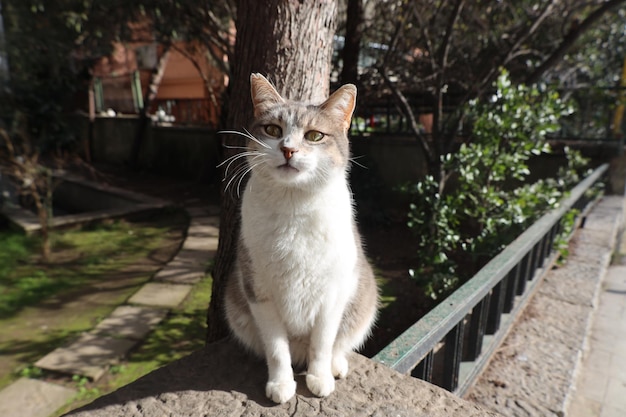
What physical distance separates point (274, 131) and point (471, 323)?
1.26 metres

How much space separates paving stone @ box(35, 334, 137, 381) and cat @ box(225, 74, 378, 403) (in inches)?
76.4

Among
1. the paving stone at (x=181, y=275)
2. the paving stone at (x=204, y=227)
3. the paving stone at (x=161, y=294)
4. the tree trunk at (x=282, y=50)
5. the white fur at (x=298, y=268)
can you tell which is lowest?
the paving stone at (x=161, y=294)

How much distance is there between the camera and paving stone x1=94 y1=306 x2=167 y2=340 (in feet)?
10.7

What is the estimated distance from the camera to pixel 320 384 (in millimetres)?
1379

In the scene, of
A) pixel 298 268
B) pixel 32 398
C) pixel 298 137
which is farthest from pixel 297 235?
pixel 32 398

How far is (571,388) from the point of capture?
1900 mm

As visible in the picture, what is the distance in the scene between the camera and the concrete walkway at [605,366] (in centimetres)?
214

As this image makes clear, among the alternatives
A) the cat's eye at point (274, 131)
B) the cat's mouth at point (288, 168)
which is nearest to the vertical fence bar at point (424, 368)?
the cat's mouth at point (288, 168)

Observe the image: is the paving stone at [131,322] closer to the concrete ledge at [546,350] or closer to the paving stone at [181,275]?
the paving stone at [181,275]

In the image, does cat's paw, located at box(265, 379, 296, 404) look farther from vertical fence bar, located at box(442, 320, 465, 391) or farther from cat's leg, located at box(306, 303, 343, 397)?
vertical fence bar, located at box(442, 320, 465, 391)

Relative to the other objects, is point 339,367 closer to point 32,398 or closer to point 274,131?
point 274,131

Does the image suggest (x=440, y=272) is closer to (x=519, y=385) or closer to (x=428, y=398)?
(x=519, y=385)

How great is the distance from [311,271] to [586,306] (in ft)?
7.24

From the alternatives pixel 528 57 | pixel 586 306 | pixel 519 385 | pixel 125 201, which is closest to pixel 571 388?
pixel 519 385
